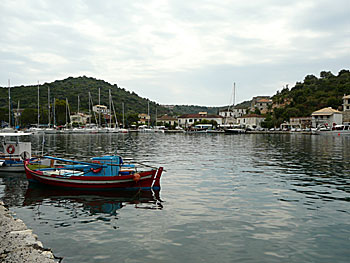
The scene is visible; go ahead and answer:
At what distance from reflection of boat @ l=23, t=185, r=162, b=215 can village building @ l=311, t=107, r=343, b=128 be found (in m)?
108

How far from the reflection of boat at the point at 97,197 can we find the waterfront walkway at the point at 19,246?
182 inches

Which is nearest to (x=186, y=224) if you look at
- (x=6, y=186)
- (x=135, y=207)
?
(x=135, y=207)

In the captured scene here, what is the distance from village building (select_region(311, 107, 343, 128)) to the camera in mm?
109562

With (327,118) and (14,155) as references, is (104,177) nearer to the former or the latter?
(14,155)

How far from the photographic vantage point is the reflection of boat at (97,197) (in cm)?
1536

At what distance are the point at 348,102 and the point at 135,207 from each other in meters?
121

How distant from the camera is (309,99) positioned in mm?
134125

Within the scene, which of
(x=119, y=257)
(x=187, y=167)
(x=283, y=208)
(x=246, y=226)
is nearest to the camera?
(x=119, y=257)

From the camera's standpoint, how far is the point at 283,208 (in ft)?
48.3

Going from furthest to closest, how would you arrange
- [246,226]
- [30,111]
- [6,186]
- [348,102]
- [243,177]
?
1. [30,111]
2. [348,102]
3. [243,177]
4. [6,186]
5. [246,226]

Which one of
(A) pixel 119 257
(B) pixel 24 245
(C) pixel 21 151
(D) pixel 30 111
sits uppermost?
(D) pixel 30 111

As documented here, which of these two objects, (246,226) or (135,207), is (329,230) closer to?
(246,226)

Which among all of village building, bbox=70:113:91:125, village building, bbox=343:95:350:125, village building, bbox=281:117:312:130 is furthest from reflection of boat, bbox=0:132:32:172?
village building, bbox=70:113:91:125

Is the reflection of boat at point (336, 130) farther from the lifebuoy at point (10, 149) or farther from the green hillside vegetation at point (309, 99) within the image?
the lifebuoy at point (10, 149)
